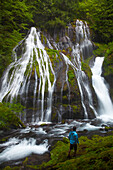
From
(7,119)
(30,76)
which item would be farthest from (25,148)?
(30,76)

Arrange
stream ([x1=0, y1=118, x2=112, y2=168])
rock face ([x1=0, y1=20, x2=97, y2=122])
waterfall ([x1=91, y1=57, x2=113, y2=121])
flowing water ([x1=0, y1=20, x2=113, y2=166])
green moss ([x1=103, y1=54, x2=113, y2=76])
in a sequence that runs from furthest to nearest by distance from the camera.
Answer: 1. green moss ([x1=103, y1=54, x2=113, y2=76])
2. waterfall ([x1=91, y1=57, x2=113, y2=121])
3. rock face ([x1=0, y1=20, x2=97, y2=122])
4. flowing water ([x1=0, y1=20, x2=113, y2=166])
5. stream ([x1=0, y1=118, x2=112, y2=168])

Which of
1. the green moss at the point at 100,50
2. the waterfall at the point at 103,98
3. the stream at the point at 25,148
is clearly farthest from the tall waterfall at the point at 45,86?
the green moss at the point at 100,50

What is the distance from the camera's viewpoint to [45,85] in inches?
498

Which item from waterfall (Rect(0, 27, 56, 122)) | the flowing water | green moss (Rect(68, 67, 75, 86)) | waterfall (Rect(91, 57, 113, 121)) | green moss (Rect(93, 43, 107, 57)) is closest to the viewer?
the flowing water

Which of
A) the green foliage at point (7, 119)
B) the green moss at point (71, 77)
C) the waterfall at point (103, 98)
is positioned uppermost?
the green moss at point (71, 77)

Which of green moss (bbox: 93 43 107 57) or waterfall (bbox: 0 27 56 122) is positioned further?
green moss (bbox: 93 43 107 57)

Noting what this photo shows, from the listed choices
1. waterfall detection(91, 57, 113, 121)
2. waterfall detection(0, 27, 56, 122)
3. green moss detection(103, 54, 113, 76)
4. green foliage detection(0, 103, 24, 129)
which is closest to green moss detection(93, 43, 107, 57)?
green moss detection(103, 54, 113, 76)

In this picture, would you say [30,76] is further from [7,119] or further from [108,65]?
[108,65]

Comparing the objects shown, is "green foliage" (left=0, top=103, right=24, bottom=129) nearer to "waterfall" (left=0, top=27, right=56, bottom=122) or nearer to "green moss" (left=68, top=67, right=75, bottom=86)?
"waterfall" (left=0, top=27, right=56, bottom=122)

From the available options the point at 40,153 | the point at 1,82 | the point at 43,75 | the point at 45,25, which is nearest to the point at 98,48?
the point at 45,25

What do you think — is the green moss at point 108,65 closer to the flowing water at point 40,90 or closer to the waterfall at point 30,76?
the flowing water at point 40,90

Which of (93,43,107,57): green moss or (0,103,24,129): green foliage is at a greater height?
(93,43,107,57): green moss

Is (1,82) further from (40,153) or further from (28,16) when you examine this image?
(28,16)

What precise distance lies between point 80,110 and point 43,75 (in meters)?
5.50
